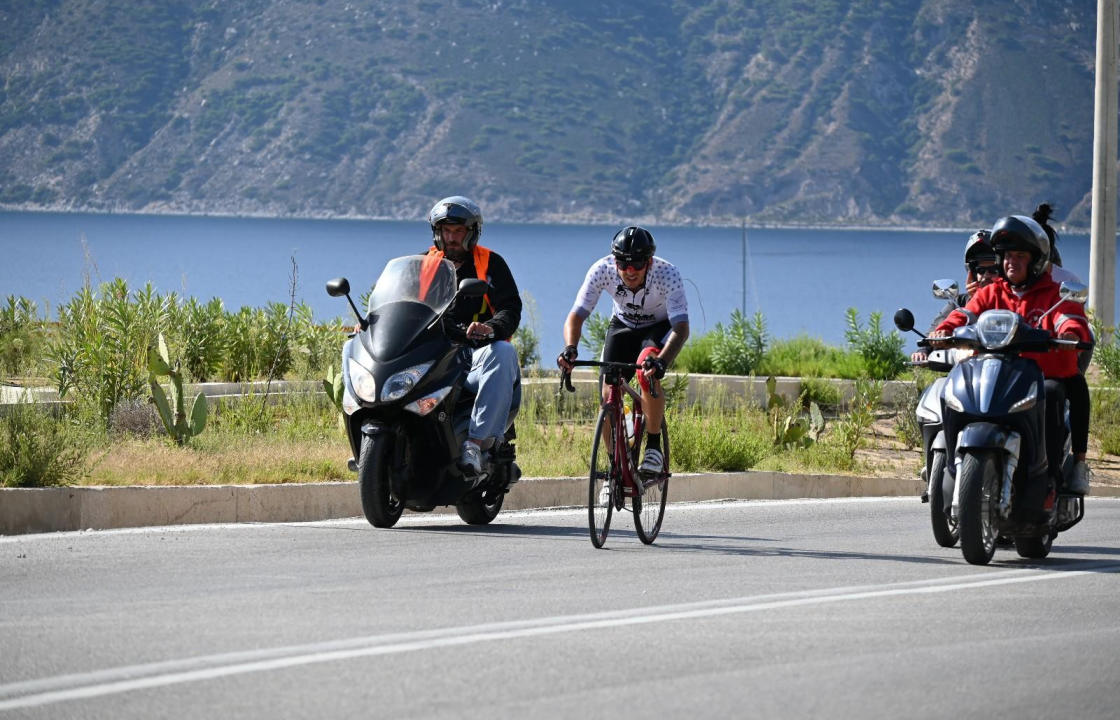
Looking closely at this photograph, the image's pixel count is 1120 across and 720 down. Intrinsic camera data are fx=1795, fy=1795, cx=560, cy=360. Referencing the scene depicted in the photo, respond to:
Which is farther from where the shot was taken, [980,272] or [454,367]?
[980,272]

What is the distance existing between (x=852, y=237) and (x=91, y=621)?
18504 centimetres

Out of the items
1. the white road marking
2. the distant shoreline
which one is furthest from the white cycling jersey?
the distant shoreline

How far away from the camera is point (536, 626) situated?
7527 mm

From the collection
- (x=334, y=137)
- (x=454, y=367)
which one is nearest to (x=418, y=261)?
(x=454, y=367)

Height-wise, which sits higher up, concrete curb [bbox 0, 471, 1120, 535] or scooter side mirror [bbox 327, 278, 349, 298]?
scooter side mirror [bbox 327, 278, 349, 298]

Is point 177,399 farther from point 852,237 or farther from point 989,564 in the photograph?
point 852,237

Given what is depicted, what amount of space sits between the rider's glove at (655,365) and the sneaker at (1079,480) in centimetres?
236

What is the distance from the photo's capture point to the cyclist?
10.5m

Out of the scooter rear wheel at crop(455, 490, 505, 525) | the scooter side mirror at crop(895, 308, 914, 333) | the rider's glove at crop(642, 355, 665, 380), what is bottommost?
the scooter rear wheel at crop(455, 490, 505, 525)

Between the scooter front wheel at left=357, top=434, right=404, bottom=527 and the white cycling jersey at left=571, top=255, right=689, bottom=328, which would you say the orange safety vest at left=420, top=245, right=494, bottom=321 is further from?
the scooter front wheel at left=357, top=434, right=404, bottom=527

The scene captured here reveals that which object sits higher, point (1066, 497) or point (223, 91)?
point (223, 91)

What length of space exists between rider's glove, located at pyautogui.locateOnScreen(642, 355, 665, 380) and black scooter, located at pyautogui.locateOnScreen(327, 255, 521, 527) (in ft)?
3.39

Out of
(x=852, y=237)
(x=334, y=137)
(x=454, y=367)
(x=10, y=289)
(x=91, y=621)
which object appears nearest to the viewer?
(x=91, y=621)

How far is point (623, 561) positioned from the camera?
966cm
